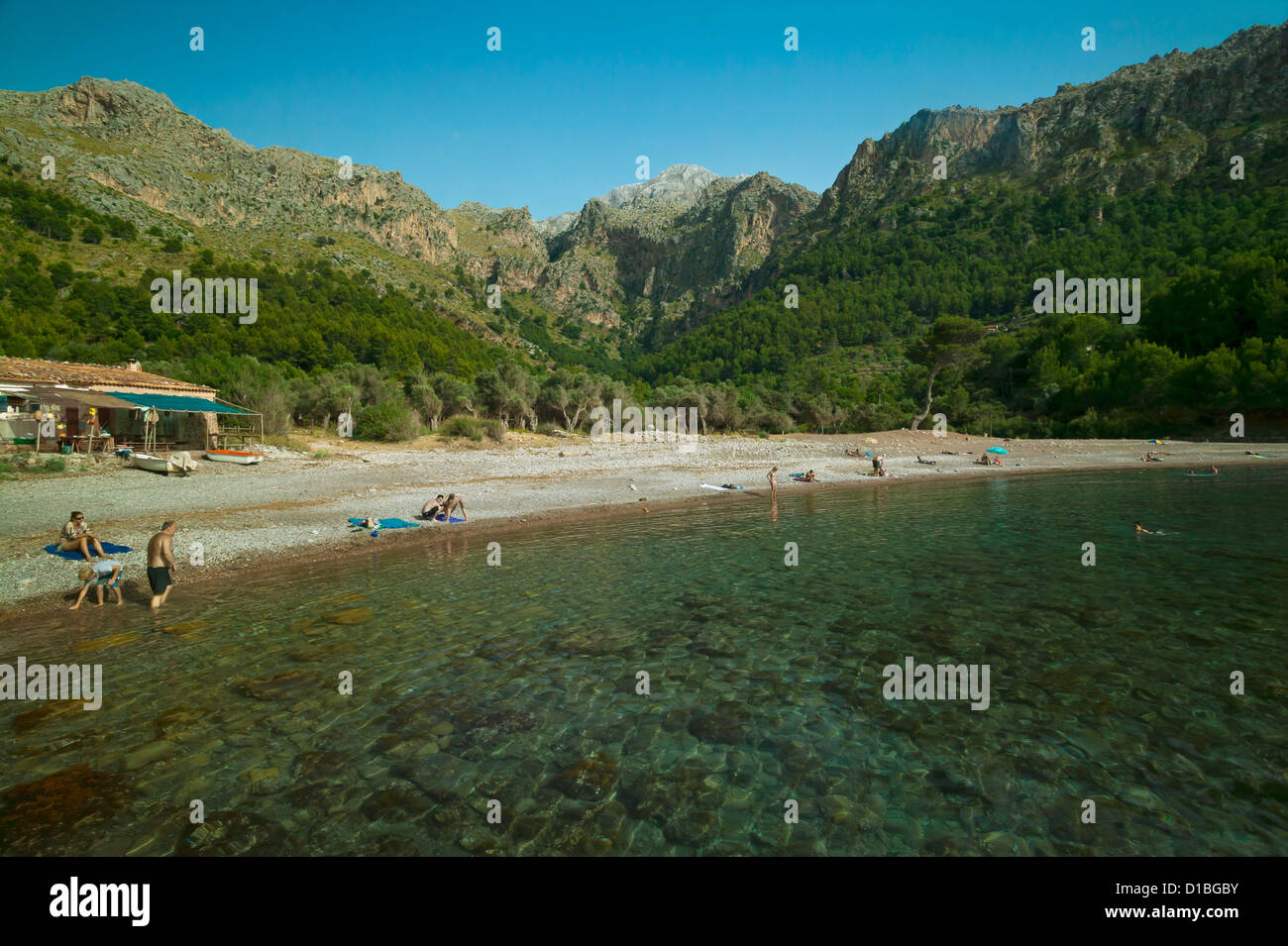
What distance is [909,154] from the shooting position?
6019 inches

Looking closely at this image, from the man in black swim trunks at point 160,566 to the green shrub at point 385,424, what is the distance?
1182 inches

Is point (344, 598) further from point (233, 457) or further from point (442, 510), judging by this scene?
point (233, 457)

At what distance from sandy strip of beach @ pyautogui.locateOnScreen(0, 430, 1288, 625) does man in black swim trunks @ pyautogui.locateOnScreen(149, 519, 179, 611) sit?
1.84m

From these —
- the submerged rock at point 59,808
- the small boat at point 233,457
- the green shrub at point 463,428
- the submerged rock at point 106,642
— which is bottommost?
the submerged rock at point 59,808

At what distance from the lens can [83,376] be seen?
94.8 feet

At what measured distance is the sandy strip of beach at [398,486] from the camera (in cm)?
1443

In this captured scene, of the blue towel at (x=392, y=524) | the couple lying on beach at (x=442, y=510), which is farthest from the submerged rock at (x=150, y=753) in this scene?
the couple lying on beach at (x=442, y=510)

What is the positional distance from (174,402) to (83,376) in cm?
488

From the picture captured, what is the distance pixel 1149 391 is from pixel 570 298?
156861mm

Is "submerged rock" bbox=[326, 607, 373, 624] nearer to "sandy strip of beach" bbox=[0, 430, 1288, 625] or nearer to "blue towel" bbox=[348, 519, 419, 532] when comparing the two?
"sandy strip of beach" bbox=[0, 430, 1288, 625]

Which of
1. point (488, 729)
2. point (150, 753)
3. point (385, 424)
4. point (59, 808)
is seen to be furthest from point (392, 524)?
point (385, 424)

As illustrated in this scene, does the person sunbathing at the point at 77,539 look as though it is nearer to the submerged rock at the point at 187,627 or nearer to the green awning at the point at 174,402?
the submerged rock at the point at 187,627

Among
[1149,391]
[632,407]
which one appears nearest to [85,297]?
[632,407]
